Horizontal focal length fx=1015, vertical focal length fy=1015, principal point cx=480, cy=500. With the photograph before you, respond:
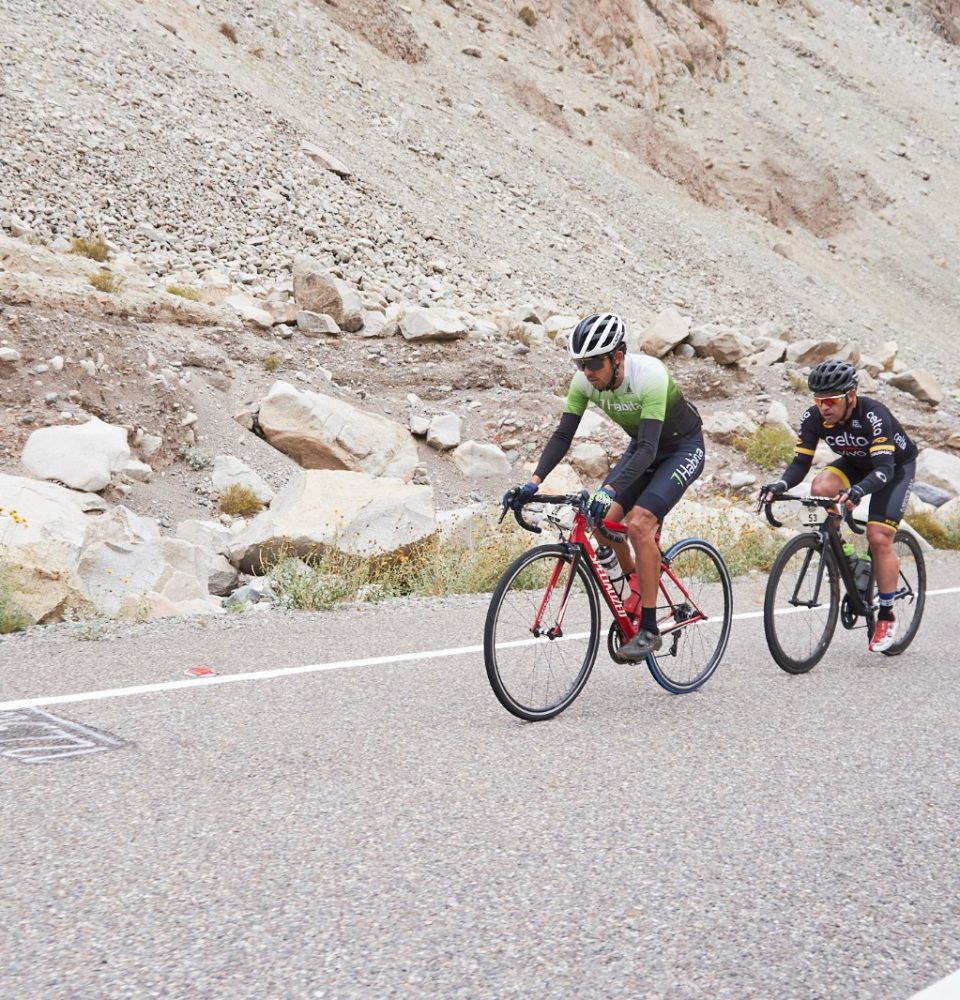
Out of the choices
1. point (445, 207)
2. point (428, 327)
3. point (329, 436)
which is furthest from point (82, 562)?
point (445, 207)

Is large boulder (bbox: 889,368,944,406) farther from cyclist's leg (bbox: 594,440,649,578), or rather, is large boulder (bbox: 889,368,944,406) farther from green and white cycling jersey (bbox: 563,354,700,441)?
cyclist's leg (bbox: 594,440,649,578)

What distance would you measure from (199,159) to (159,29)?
28.8ft

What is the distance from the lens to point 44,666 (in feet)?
19.3

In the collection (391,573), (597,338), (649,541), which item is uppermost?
(597,338)

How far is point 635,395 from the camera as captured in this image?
5.64 m

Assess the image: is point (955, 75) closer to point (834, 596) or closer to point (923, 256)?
point (923, 256)

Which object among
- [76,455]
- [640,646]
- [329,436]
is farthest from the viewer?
[329,436]

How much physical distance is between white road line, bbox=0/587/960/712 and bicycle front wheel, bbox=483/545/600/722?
62 millimetres

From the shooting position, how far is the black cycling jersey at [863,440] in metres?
6.85

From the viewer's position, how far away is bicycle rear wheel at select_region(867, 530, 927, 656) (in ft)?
24.1

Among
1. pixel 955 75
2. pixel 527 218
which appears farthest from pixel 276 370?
pixel 955 75

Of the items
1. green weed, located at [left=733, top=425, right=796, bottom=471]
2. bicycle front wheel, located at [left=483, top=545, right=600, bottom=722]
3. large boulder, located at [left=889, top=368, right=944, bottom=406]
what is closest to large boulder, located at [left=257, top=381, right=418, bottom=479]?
green weed, located at [left=733, top=425, right=796, bottom=471]

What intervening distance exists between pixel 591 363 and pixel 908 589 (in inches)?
137

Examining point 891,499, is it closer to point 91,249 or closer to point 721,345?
point 721,345
